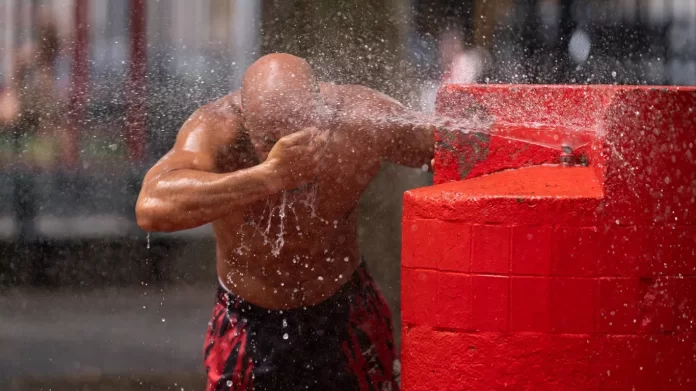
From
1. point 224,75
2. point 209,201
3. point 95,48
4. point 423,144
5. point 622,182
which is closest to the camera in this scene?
point 622,182

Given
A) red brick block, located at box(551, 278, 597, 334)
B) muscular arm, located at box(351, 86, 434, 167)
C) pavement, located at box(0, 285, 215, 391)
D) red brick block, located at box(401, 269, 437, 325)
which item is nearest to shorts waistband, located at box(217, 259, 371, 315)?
muscular arm, located at box(351, 86, 434, 167)

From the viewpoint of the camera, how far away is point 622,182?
271cm

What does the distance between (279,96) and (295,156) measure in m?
0.29

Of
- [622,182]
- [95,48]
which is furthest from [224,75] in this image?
[622,182]

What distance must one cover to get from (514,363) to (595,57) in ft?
24.1

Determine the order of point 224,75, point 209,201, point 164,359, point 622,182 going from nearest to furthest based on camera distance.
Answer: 1. point 622,182
2. point 209,201
3. point 164,359
4. point 224,75

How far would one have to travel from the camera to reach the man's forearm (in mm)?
3322

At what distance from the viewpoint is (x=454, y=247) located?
2.80 m

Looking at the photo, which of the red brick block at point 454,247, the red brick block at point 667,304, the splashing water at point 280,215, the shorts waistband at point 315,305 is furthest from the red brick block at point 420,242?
the shorts waistband at point 315,305

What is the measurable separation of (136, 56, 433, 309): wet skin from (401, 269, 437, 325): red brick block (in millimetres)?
690

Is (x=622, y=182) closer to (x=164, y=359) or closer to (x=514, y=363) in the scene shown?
(x=514, y=363)

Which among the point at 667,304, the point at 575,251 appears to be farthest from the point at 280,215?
the point at 667,304

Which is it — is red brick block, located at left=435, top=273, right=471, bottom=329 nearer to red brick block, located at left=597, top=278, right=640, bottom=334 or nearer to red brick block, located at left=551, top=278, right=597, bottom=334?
red brick block, located at left=551, top=278, right=597, bottom=334

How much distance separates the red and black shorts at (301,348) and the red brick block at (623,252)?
147cm
